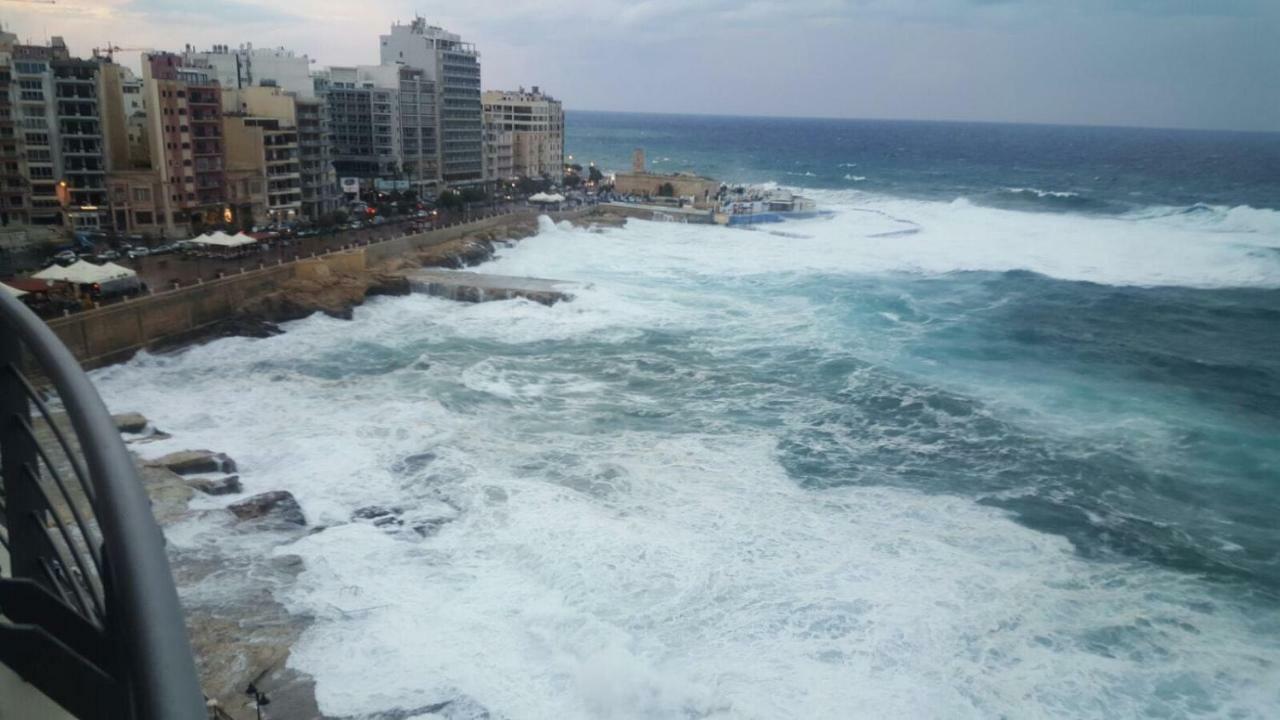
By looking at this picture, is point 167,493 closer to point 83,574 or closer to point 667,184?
point 83,574

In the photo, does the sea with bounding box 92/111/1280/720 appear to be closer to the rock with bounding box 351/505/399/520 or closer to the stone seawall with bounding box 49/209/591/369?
the rock with bounding box 351/505/399/520

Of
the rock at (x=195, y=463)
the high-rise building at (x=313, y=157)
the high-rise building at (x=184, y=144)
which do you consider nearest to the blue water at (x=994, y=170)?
the high-rise building at (x=313, y=157)

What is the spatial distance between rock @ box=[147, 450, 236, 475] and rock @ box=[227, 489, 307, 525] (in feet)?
6.13

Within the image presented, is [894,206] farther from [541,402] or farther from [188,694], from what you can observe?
[188,694]

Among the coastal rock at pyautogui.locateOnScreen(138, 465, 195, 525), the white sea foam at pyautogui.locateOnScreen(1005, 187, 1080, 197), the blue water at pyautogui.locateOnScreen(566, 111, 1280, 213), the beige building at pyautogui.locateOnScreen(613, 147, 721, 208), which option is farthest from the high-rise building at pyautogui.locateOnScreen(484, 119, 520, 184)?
the coastal rock at pyautogui.locateOnScreen(138, 465, 195, 525)

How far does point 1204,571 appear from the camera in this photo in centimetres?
1476

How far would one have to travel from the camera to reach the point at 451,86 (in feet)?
207

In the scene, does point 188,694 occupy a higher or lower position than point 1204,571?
higher

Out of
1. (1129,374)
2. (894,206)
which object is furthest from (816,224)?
(1129,374)

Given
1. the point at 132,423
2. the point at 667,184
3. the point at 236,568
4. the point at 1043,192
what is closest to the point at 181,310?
the point at 132,423

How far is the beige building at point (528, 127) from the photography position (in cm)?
7144

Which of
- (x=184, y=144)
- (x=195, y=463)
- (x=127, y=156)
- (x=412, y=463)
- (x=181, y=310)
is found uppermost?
(x=184, y=144)

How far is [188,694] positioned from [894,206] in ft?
247

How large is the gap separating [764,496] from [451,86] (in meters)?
53.1
